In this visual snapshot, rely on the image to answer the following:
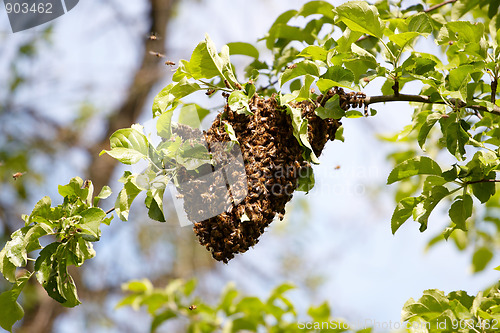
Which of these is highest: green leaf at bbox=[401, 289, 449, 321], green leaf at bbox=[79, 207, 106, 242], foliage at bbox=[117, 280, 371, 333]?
green leaf at bbox=[79, 207, 106, 242]

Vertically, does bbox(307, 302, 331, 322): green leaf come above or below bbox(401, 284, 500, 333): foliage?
below

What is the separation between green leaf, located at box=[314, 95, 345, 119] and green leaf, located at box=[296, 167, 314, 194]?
5.8 inches

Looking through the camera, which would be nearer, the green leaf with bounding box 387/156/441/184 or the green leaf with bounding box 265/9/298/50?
the green leaf with bounding box 387/156/441/184

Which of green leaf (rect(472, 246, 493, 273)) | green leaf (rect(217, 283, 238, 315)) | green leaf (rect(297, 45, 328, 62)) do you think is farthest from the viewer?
green leaf (rect(472, 246, 493, 273))

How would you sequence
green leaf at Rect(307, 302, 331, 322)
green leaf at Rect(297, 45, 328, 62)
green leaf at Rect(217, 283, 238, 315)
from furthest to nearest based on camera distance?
green leaf at Rect(217, 283, 238, 315) → green leaf at Rect(307, 302, 331, 322) → green leaf at Rect(297, 45, 328, 62)

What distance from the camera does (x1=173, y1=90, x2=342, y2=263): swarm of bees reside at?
3.61 feet

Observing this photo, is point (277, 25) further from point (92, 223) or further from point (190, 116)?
point (92, 223)

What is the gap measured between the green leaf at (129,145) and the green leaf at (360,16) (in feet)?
1.66

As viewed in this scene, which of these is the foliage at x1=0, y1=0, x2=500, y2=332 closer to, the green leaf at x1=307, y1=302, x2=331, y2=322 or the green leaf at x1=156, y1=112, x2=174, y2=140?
the green leaf at x1=156, y1=112, x2=174, y2=140

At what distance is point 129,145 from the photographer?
1076 mm

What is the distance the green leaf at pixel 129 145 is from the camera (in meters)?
1.06

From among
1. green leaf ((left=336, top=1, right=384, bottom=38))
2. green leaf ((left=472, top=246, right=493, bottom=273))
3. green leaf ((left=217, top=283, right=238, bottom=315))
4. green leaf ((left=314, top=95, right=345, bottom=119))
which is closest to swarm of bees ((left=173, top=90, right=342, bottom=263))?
green leaf ((left=314, top=95, right=345, bottom=119))

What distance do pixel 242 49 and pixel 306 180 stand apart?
19.6 inches

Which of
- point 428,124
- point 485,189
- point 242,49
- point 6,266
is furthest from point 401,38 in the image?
point 6,266
